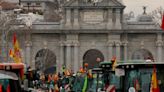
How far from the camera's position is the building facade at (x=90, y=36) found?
3848 inches

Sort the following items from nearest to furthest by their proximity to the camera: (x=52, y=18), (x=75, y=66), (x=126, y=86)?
1. (x=126, y=86)
2. (x=75, y=66)
3. (x=52, y=18)

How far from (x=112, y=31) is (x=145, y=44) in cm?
438

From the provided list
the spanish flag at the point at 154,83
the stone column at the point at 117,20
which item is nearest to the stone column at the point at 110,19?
the stone column at the point at 117,20

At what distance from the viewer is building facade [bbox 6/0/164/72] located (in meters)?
97.8

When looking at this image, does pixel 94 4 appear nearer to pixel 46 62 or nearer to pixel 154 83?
pixel 46 62

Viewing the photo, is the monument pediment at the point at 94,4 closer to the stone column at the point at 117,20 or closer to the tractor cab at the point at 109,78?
the stone column at the point at 117,20

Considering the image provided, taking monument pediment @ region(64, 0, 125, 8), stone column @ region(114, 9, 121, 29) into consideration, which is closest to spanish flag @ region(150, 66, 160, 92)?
stone column @ region(114, 9, 121, 29)

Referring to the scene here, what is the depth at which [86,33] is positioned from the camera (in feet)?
323

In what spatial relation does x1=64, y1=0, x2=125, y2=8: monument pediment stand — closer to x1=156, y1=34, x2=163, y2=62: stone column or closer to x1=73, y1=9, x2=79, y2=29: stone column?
x1=73, y1=9, x2=79, y2=29: stone column

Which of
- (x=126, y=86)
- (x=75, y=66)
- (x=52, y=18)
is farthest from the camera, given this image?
(x=52, y=18)

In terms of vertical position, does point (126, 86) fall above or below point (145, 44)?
Result: above

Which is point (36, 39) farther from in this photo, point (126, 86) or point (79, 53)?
point (126, 86)

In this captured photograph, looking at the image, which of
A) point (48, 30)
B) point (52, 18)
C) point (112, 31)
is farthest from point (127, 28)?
point (52, 18)

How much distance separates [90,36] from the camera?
98.4 m
